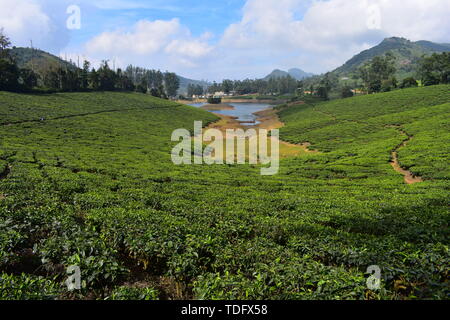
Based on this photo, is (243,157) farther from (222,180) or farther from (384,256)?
(384,256)

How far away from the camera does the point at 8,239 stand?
336 inches

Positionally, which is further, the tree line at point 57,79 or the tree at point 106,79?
the tree at point 106,79

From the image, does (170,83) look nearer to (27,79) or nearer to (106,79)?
(106,79)

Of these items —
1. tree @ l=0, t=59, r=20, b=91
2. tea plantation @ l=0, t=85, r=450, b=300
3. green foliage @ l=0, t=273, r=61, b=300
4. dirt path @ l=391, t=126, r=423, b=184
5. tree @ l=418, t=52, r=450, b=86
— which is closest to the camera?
green foliage @ l=0, t=273, r=61, b=300

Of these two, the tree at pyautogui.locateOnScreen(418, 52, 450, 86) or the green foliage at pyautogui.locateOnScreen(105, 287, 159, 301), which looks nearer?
the green foliage at pyautogui.locateOnScreen(105, 287, 159, 301)

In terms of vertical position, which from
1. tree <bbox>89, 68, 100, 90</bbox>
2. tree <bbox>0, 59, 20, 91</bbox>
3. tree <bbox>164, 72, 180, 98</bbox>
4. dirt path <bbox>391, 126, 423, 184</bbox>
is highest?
tree <bbox>164, 72, 180, 98</bbox>

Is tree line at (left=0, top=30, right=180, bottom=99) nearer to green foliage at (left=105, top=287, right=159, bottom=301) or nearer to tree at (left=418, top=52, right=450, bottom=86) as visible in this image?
green foliage at (left=105, top=287, right=159, bottom=301)

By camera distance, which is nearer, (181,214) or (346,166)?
(181,214)

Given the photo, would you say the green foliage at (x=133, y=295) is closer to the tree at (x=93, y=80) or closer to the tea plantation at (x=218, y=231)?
the tea plantation at (x=218, y=231)

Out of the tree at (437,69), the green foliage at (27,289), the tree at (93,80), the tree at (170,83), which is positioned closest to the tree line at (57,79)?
the tree at (93,80)

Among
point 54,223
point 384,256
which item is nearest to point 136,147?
point 54,223

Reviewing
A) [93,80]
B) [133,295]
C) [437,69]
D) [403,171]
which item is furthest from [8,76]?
[437,69]

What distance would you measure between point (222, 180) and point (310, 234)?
564 inches

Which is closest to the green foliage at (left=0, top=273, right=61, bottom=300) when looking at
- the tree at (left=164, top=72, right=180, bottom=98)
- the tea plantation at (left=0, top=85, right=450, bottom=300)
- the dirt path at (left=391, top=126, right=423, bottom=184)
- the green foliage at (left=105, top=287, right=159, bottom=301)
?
the tea plantation at (left=0, top=85, right=450, bottom=300)
